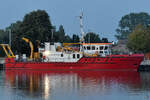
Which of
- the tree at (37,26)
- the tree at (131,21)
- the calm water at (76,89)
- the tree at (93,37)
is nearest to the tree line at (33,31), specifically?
the tree at (37,26)

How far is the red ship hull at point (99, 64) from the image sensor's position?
60906 millimetres

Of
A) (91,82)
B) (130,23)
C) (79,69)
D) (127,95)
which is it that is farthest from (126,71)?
(130,23)

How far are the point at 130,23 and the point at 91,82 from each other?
109 metres

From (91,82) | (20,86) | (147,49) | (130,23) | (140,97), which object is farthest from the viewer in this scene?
(130,23)

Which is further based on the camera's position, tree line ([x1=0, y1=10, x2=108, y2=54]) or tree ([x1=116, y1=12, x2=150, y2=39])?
tree ([x1=116, y1=12, x2=150, y2=39])

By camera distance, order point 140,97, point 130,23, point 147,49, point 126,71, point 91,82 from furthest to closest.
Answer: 1. point 130,23
2. point 147,49
3. point 126,71
4. point 91,82
5. point 140,97

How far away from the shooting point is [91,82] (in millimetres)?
46219

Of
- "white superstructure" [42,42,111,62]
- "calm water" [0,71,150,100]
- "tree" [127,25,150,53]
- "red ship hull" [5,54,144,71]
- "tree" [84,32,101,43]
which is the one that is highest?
"tree" [84,32,101,43]

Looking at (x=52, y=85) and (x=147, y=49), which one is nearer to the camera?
(x=52, y=85)

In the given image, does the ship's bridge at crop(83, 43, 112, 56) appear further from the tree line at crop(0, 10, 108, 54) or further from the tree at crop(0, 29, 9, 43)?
the tree at crop(0, 29, 9, 43)

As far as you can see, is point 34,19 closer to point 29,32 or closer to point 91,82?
point 29,32

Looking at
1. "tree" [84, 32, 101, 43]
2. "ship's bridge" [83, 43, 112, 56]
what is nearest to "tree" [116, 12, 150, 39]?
"tree" [84, 32, 101, 43]

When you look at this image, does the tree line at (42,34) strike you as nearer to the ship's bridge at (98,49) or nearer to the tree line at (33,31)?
the tree line at (33,31)

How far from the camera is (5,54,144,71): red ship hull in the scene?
200 ft
